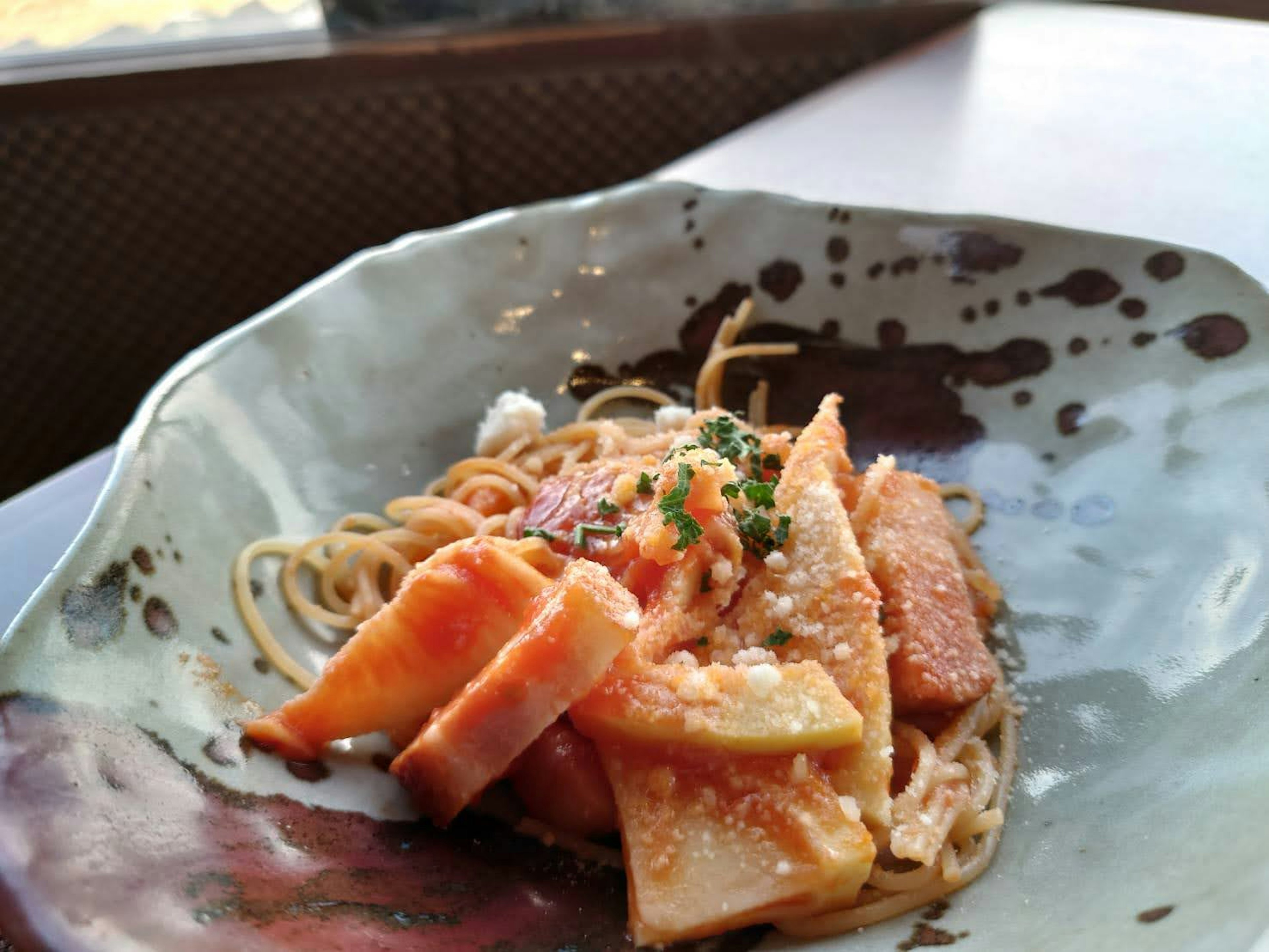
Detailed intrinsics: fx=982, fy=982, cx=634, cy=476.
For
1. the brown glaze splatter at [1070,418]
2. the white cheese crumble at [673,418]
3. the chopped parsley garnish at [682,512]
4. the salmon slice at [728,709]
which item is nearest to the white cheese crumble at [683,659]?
the salmon slice at [728,709]

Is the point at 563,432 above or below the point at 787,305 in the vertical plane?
below

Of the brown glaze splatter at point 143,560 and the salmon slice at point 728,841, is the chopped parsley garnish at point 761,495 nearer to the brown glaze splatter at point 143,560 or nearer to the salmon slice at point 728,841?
the salmon slice at point 728,841

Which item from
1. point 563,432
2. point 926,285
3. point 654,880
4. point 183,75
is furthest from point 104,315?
point 654,880

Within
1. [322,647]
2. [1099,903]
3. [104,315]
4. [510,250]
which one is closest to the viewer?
[1099,903]

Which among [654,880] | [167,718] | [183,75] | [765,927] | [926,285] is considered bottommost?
[765,927]

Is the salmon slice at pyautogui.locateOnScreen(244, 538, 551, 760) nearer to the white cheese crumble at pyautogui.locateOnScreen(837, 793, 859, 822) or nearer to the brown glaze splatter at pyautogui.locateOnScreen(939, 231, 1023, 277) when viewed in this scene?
the white cheese crumble at pyautogui.locateOnScreen(837, 793, 859, 822)

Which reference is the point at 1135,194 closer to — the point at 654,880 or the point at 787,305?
the point at 787,305
